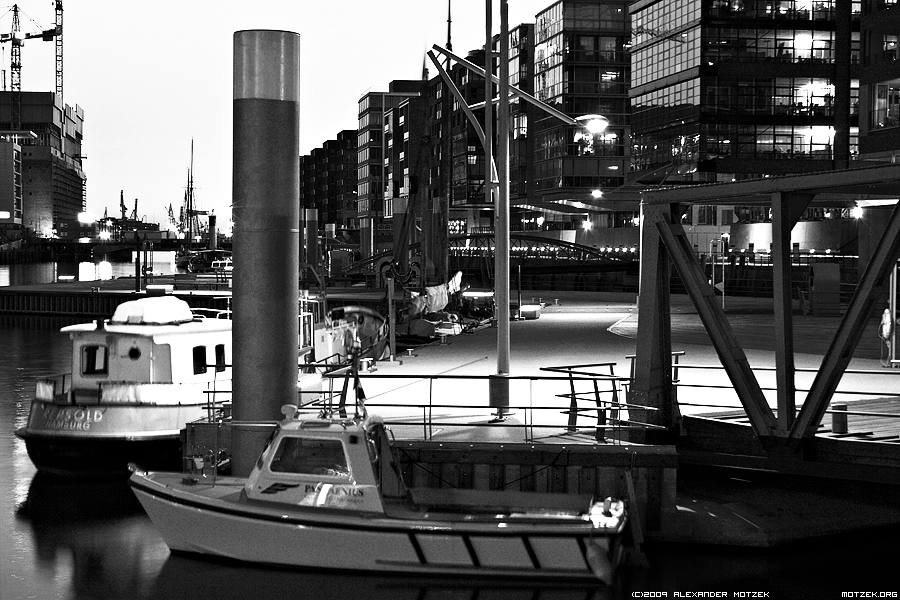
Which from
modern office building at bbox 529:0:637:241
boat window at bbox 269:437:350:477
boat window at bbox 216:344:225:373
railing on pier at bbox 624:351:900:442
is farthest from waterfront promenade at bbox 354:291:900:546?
modern office building at bbox 529:0:637:241

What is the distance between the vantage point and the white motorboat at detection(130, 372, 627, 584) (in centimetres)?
1594

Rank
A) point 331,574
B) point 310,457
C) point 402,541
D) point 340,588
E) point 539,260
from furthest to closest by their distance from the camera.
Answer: point 539,260, point 331,574, point 340,588, point 310,457, point 402,541

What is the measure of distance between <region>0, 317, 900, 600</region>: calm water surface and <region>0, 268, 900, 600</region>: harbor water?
16 mm

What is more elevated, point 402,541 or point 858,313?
point 858,313

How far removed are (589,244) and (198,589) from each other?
4493 inches

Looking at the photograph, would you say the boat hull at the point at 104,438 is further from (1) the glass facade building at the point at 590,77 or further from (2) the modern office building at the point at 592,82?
(1) the glass facade building at the point at 590,77

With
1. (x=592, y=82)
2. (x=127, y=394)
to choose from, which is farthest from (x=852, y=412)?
(x=592, y=82)

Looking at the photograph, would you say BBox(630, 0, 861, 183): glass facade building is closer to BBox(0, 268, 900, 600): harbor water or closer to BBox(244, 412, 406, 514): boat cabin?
BBox(0, 268, 900, 600): harbor water

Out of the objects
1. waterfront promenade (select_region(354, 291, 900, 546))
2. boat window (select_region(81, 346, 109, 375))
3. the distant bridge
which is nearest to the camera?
waterfront promenade (select_region(354, 291, 900, 546))

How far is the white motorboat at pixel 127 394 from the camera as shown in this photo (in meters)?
25.6

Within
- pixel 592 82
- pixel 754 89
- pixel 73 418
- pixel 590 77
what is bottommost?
pixel 73 418

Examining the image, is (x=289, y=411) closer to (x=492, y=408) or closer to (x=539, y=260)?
(x=492, y=408)

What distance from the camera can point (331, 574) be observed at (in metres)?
16.9

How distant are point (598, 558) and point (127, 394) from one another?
1381 centimetres
